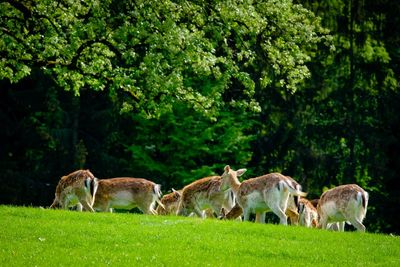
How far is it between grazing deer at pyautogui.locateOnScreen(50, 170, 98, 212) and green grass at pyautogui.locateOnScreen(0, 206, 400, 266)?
331 centimetres

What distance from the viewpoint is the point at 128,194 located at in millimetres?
23656

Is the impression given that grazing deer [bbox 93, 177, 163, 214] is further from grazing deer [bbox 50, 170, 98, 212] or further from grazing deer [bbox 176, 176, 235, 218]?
grazing deer [bbox 176, 176, 235, 218]

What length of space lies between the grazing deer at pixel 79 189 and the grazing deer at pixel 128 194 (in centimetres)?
90

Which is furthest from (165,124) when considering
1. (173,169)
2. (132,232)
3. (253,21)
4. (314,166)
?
(132,232)

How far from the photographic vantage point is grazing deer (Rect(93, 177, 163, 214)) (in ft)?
77.4

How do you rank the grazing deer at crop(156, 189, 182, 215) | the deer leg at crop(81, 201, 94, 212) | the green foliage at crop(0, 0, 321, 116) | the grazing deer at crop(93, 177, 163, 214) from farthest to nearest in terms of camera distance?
1. the grazing deer at crop(156, 189, 182, 215)
2. the grazing deer at crop(93, 177, 163, 214)
3. the deer leg at crop(81, 201, 94, 212)
4. the green foliage at crop(0, 0, 321, 116)

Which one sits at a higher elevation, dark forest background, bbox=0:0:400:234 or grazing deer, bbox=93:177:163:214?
dark forest background, bbox=0:0:400:234

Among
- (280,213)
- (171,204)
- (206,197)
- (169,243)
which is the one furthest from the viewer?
(171,204)

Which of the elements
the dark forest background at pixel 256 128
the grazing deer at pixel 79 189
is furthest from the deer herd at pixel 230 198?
→ the dark forest background at pixel 256 128

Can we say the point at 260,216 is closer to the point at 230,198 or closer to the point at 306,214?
the point at 230,198

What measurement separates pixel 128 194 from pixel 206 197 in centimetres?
252

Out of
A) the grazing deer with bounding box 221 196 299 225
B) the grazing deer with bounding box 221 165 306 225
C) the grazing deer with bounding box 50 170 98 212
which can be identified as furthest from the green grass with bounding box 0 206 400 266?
Result: the grazing deer with bounding box 50 170 98 212

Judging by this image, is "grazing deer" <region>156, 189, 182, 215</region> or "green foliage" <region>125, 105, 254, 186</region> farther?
"green foliage" <region>125, 105, 254, 186</region>

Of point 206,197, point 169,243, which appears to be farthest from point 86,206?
point 169,243
